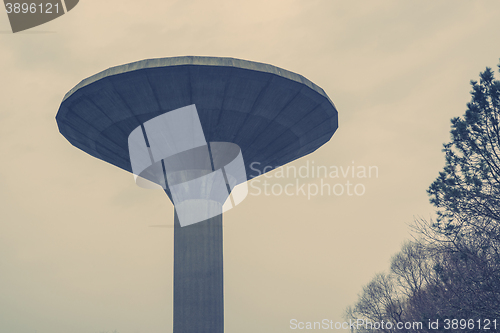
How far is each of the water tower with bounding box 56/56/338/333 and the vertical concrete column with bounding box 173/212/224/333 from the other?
36mm

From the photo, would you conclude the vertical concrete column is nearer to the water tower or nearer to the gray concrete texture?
the water tower

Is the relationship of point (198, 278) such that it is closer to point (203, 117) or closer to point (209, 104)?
point (203, 117)

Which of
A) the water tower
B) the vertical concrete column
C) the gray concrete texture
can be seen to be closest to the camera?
the gray concrete texture

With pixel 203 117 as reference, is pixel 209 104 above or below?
above

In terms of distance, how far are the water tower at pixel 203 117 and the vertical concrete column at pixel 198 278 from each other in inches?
1.4

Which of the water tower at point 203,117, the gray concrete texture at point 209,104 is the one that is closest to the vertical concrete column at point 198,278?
the water tower at point 203,117

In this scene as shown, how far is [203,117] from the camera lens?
50.5 ft

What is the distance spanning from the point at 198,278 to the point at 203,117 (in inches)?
233

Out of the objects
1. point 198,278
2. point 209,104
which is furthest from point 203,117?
point 198,278

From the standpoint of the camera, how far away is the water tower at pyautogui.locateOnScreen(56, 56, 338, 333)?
44.8ft

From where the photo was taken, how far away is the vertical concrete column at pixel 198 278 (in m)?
16.1

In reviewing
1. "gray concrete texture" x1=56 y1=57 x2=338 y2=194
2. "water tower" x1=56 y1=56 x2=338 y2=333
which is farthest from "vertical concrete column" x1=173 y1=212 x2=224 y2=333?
"gray concrete texture" x1=56 y1=57 x2=338 y2=194

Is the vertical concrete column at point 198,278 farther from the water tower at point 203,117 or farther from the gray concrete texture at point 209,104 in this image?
the gray concrete texture at point 209,104

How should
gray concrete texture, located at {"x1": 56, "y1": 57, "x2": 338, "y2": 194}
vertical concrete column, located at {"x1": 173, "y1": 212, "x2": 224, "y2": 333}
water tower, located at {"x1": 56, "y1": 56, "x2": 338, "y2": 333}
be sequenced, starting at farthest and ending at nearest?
1. vertical concrete column, located at {"x1": 173, "y1": 212, "x2": 224, "y2": 333}
2. water tower, located at {"x1": 56, "y1": 56, "x2": 338, "y2": 333}
3. gray concrete texture, located at {"x1": 56, "y1": 57, "x2": 338, "y2": 194}
